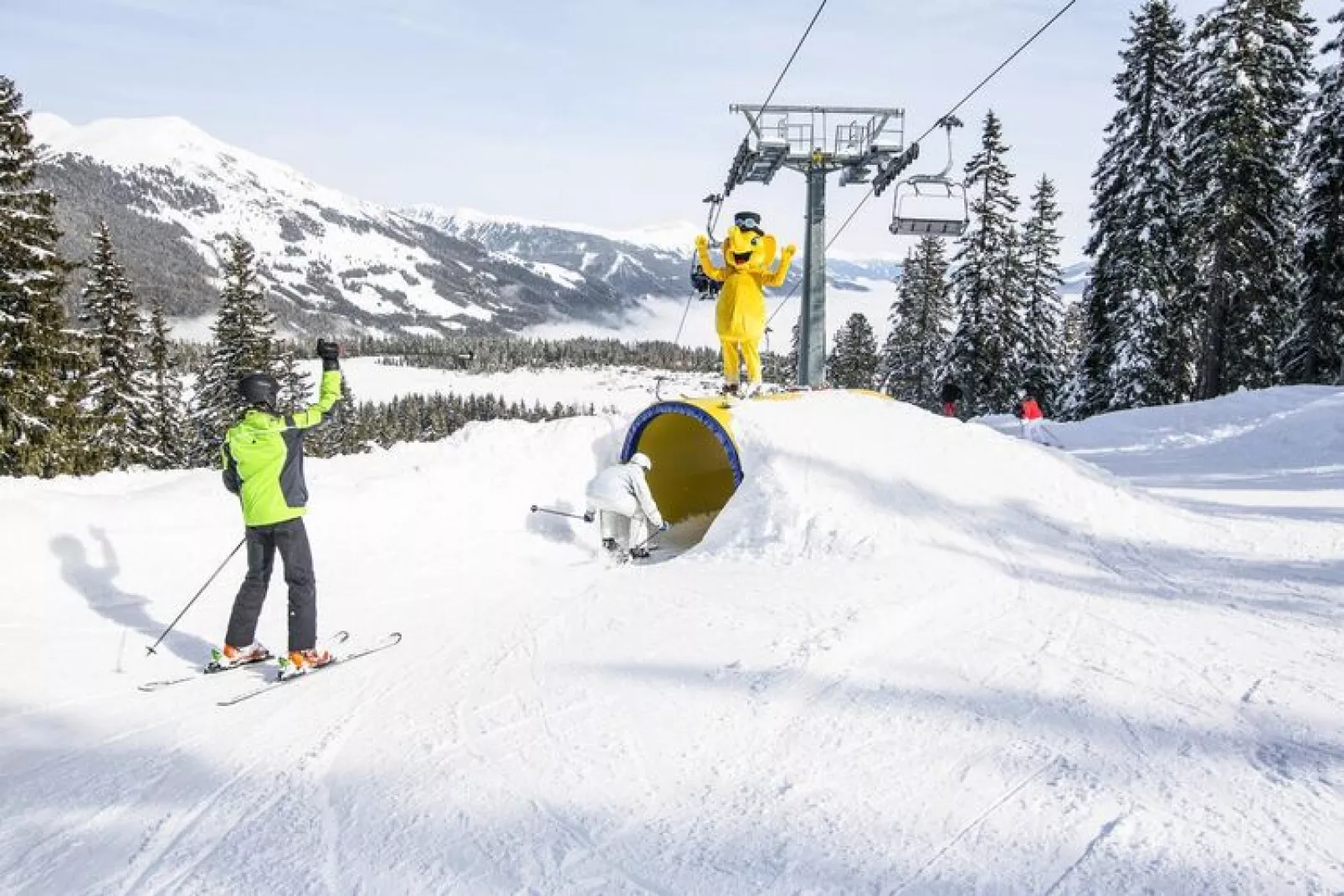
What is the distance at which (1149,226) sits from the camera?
25.8 metres

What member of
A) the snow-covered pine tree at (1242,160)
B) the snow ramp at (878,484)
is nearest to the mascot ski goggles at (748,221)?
the snow ramp at (878,484)

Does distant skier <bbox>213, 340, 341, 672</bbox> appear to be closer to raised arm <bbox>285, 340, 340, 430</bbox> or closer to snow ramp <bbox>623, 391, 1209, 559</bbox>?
raised arm <bbox>285, 340, 340, 430</bbox>

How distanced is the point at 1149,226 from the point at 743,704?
2706 cm

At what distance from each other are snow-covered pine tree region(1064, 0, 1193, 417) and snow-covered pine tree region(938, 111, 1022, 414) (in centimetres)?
453

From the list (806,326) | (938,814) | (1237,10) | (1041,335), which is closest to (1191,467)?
(806,326)

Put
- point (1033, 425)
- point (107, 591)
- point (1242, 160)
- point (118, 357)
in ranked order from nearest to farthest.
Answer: point (107, 591)
point (1033, 425)
point (1242, 160)
point (118, 357)

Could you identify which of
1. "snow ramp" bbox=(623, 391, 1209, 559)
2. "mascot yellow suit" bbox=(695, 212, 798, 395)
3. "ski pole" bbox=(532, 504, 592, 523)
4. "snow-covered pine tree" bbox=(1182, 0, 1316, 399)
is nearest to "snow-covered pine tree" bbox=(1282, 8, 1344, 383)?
"snow-covered pine tree" bbox=(1182, 0, 1316, 399)

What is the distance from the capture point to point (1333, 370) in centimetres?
2355

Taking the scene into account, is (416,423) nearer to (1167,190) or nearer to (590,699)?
Answer: (1167,190)

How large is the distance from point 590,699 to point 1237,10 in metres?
27.6

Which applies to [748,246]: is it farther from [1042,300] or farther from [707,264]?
[1042,300]

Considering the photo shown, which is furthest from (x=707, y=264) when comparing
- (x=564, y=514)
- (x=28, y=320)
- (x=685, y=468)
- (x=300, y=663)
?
(x=28, y=320)

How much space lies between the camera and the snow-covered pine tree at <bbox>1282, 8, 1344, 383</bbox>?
69.9 feet

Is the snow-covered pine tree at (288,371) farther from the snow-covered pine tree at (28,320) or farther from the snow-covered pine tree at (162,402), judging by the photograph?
the snow-covered pine tree at (28,320)
